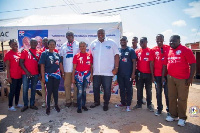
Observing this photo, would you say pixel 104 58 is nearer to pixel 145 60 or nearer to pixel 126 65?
pixel 126 65

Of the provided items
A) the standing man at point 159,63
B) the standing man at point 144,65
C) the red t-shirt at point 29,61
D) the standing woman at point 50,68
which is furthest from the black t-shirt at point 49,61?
the standing man at point 159,63

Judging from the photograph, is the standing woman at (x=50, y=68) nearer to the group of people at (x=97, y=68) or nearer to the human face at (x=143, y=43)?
the group of people at (x=97, y=68)

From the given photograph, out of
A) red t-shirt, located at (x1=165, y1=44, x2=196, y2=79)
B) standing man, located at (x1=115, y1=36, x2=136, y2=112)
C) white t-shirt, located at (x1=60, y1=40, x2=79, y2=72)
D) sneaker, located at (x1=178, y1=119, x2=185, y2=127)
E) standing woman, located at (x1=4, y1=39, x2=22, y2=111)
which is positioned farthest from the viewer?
white t-shirt, located at (x1=60, y1=40, x2=79, y2=72)

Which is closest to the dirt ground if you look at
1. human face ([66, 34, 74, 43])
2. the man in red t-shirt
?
the man in red t-shirt

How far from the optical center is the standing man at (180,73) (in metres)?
3.16

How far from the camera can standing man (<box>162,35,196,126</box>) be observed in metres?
3.16

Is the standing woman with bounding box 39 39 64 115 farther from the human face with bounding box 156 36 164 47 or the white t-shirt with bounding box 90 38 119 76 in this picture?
the human face with bounding box 156 36 164 47

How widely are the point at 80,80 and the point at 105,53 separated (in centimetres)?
101

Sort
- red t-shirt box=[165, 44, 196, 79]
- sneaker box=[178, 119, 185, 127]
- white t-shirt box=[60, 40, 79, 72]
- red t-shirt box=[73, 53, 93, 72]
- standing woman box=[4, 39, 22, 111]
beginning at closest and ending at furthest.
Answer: red t-shirt box=[165, 44, 196, 79] → sneaker box=[178, 119, 185, 127] → red t-shirt box=[73, 53, 93, 72] → standing woman box=[4, 39, 22, 111] → white t-shirt box=[60, 40, 79, 72]

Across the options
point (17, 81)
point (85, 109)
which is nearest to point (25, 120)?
point (17, 81)

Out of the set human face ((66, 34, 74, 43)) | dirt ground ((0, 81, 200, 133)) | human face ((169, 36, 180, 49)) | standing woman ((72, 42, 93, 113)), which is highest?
human face ((66, 34, 74, 43))

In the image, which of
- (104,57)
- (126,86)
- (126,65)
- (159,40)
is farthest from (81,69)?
(159,40)

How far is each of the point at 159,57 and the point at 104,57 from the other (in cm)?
143

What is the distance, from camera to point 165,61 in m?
3.68
